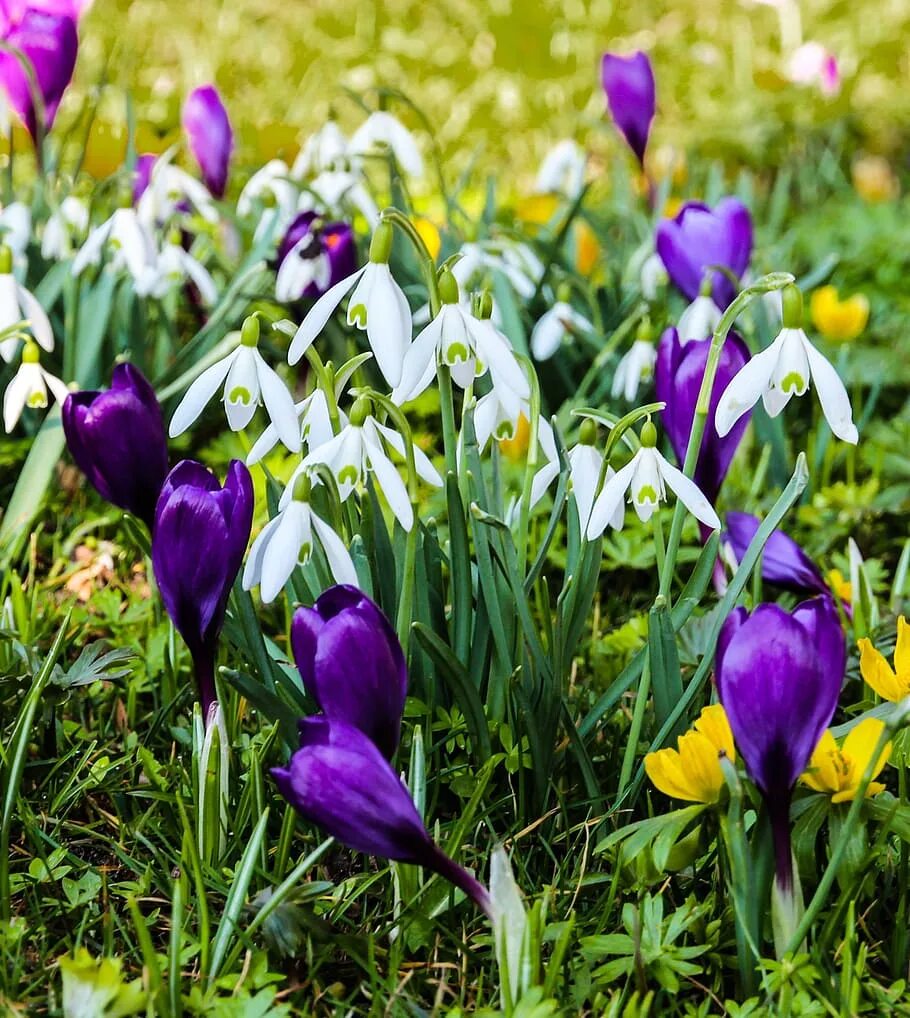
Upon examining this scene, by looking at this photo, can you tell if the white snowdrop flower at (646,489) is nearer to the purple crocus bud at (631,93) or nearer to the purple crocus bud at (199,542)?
the purple crocus bud at (199,542)

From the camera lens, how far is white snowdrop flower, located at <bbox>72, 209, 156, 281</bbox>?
2.09 metres

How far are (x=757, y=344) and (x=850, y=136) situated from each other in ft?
9.27

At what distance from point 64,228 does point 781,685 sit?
A: 187cm

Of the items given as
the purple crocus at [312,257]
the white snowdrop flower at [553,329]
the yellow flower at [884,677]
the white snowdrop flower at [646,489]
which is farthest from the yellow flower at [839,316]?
the white snowdrop flower at [646,489]

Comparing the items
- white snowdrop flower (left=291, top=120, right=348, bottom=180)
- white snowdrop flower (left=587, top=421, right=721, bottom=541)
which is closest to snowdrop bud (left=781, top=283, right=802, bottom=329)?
white snowdrop flower (left=587, top=421, right=721, bottom=541)

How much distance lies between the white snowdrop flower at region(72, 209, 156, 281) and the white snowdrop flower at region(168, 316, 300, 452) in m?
0.95

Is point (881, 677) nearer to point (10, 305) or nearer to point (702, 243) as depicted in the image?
point (702, 243)

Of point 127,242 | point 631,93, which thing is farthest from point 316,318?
point 631,93

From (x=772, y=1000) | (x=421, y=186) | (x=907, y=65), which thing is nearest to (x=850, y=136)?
(x=907, y=65)

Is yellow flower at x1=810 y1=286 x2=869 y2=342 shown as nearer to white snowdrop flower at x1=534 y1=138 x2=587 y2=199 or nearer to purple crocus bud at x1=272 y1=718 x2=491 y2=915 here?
white snowdrop flower at x1=534 y1=138 x2=587 y2=199

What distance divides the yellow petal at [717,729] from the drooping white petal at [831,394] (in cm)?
30

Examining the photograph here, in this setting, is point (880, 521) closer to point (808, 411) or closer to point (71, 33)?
point (808, 411)

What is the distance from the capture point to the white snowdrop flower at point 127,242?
2094 millimetres

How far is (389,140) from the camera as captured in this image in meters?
2.38
